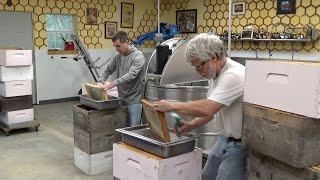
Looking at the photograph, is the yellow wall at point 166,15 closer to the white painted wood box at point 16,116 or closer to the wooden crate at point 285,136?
the white painted wood box at point 16,116

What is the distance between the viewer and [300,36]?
6.30 meters

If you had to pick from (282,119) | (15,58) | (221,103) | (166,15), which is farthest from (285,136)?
(166,15)

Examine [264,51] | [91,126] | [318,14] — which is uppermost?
[318,14]

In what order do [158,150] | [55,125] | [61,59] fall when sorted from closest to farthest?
[158,150], [55,125], [61,59]

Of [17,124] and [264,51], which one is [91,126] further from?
[264,51]

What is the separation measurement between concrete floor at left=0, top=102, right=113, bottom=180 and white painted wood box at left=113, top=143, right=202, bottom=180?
1496mm

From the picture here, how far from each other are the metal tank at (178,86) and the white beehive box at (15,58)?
6.31ft

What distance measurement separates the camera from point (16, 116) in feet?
17.1

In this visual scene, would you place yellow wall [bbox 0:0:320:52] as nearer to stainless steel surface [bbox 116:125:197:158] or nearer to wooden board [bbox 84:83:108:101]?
wooden board [bbox 84:83:108:101]

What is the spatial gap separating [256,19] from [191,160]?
5.71 metres

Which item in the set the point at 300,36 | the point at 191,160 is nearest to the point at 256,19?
the point at 300,36

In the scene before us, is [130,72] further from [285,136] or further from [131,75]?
[285,136]

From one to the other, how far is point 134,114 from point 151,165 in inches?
73.1

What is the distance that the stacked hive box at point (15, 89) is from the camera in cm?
498
